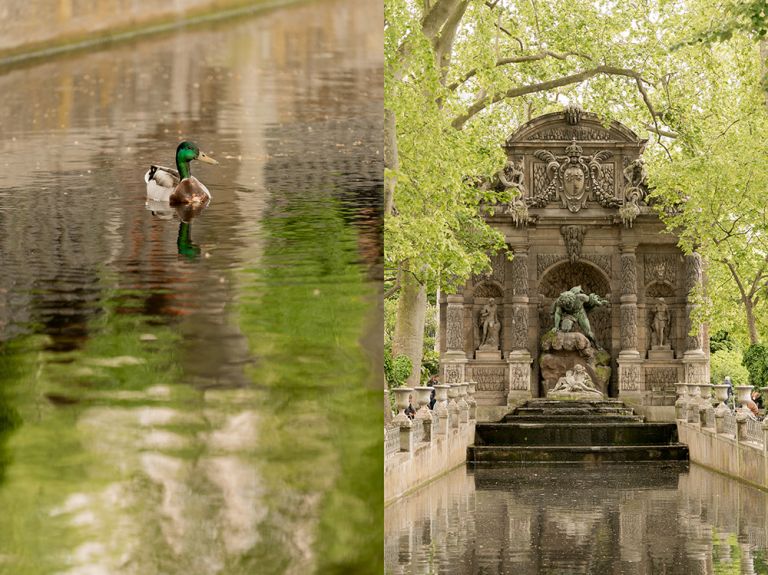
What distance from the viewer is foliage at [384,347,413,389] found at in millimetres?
22406

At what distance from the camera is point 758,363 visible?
24.8 meters

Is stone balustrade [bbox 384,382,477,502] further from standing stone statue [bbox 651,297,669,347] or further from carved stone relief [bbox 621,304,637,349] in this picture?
standing stone statue [bbox 651,297,669,347]

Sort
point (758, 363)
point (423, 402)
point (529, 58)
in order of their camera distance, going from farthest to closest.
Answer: point (529, 58) → point (758, 363) → point (423, 402)

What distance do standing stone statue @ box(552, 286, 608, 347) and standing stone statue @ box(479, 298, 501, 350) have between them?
1.66m

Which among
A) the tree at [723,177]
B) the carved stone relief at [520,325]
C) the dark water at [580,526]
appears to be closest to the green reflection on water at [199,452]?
the dark water at [580,526]

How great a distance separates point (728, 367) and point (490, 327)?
17.2 m

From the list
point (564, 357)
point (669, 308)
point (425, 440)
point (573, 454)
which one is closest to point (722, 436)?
point (573, 454)

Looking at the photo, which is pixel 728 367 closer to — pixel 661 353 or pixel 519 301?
pixel 661 353

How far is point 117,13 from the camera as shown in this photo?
Answer: 587 centimetres

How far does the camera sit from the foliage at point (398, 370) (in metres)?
22.4

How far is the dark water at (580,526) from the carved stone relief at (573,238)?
1122cm

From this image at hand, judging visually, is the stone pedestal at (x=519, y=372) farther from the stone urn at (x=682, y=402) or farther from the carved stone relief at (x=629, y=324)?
the stone urn at (x=682, y=402)

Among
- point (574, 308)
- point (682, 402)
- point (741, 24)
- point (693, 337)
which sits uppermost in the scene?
point (741, 24)

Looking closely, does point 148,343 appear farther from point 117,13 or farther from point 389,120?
point 389,120
